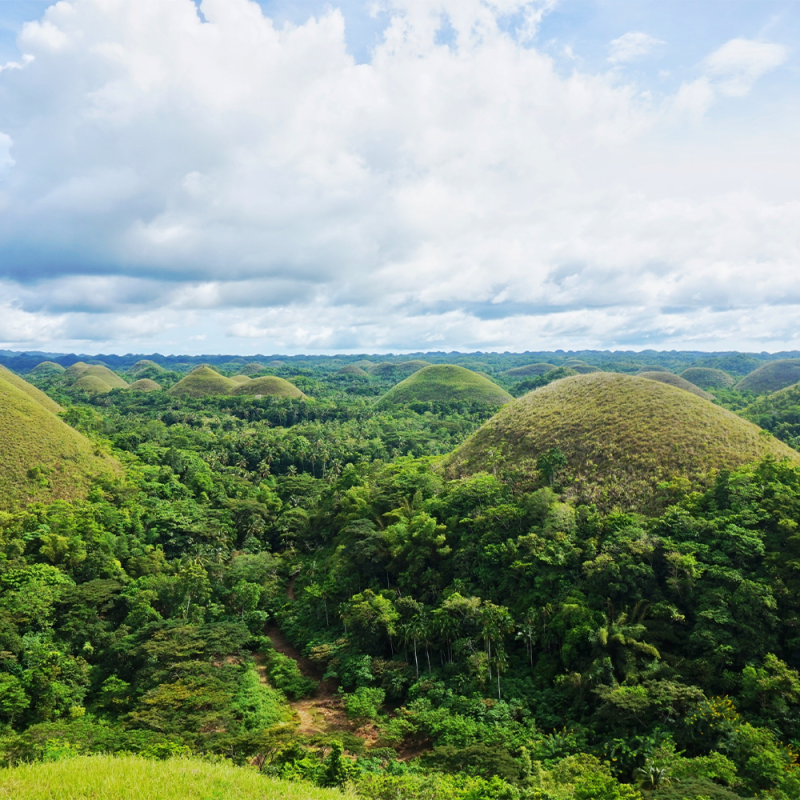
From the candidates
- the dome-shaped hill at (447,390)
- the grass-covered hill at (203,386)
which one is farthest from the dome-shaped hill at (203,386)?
the dome-shaped hill at (447,390)

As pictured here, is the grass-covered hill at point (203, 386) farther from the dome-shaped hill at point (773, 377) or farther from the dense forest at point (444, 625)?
the dome-shaped hill at point (773, 377)

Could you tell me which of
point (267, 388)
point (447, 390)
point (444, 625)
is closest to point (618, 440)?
point (444, 625)

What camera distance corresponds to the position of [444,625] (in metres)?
24.6

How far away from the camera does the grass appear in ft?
33.4

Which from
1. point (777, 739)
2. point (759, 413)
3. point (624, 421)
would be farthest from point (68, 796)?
point (759, 413)

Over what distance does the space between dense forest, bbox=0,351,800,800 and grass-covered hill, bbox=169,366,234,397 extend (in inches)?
2963

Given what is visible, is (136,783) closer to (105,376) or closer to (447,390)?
(447,390)

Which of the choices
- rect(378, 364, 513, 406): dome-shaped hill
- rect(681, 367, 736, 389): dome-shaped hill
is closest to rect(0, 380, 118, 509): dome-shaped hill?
rect(378, 364, 513, 406): dome-shaped hill

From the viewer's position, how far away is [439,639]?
2552 centimetres

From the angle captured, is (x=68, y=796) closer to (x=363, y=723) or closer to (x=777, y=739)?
(x=363, y=723)

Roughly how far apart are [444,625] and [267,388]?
94286 millimetres

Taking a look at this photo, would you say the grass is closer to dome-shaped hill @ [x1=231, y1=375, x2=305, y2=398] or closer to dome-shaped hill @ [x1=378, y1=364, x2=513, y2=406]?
dome-shaped hill @ [x1=378, y1=364, x2=513, y2=406]

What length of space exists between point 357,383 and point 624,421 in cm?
12862

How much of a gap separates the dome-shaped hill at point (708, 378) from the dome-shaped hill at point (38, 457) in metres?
151
